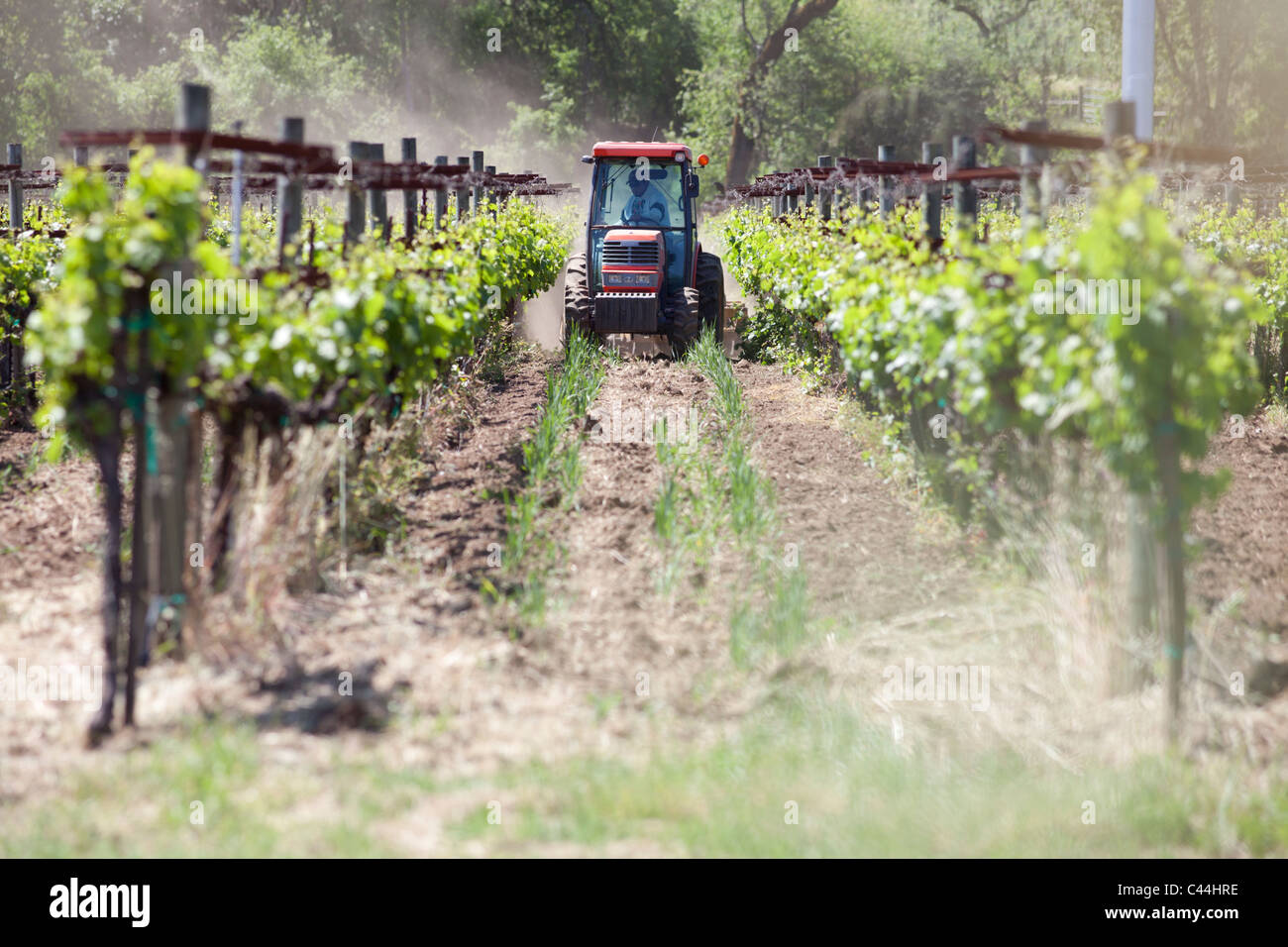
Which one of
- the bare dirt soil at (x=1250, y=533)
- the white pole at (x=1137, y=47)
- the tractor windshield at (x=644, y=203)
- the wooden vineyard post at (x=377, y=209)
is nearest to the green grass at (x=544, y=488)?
the wooden vineyard post at (x=377, y=209)

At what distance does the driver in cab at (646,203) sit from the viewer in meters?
14.2

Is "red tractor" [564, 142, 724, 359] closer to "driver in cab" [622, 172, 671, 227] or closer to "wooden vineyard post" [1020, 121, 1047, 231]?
"driver in cab" [622, 172, 671, 227]

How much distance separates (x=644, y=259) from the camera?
1350 cm

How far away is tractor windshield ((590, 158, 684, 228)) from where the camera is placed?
1420 centimetres

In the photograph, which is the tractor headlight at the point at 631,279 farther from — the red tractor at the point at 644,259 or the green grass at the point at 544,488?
the green grass at the point at 544,488

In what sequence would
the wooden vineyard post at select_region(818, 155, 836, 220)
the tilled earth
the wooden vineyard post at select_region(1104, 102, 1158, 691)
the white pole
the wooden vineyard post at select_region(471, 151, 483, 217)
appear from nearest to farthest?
the tilled earth
the wooden vineyard post at select_region(1104, 102, 1158, 691)
the wooden vineyard post at select_region(818, 155, 836, 220)
the wooden vineyard post at select_region(471, 151, 483, 217)
the white pole

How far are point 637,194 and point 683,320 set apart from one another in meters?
1.62

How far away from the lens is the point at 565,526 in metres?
7.52

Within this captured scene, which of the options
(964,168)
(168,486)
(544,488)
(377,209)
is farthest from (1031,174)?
(377,209)

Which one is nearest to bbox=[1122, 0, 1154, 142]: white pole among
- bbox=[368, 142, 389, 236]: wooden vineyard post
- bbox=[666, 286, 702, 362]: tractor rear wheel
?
bbox=[666, 286, 702, 362]: tractor rear wheel

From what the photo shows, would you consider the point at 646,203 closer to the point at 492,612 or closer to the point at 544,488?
the point at 544,488

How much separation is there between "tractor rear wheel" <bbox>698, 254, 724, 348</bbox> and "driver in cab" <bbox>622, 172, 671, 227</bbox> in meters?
0.65
